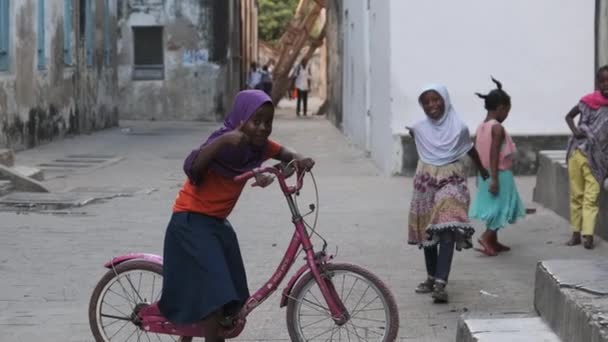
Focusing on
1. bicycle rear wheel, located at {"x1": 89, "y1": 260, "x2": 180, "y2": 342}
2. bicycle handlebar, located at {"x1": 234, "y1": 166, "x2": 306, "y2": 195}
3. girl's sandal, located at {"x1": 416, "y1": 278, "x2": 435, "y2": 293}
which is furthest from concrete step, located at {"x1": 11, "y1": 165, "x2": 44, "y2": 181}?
bicycle handlebar, located at {"x1": 234, "y1": 166, "x2": 306, "y2": 195}

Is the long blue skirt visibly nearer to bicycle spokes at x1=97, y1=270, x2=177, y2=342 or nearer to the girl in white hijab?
bicycle spokes at x1=97, y1=270, x2=177, y2=342

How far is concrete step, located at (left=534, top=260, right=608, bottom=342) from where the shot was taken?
484 centimetres

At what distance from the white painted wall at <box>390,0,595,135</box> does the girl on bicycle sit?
35.2 ft

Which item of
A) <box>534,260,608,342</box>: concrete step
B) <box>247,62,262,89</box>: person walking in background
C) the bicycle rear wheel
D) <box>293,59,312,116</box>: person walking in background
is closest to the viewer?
<box>534,260,608,342</box>: concrete step

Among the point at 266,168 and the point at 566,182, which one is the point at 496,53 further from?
the point at 266,168

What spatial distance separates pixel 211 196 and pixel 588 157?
5266 mm

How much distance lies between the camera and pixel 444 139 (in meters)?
8.05

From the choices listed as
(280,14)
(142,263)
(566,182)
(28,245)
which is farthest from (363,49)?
(280,14)

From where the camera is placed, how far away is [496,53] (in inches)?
646

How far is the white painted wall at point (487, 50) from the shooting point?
16281 millimetres

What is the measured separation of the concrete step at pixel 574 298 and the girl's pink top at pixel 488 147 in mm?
3700

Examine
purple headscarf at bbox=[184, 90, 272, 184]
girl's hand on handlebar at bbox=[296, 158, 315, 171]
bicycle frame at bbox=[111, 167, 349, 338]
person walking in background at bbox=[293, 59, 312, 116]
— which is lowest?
person walking in background at bbox=[293, 59, 312, 116]

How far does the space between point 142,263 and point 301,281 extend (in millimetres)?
861

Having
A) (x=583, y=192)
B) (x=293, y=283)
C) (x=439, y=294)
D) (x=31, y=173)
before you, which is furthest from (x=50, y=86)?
(x=293, y=283)
